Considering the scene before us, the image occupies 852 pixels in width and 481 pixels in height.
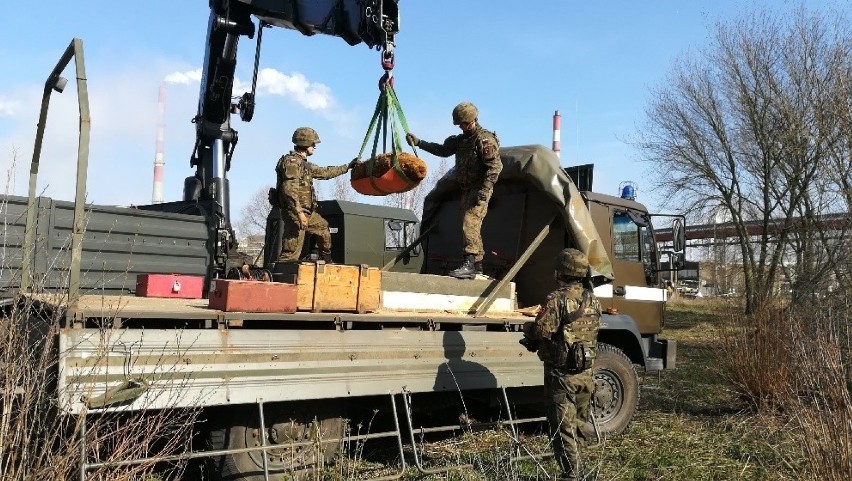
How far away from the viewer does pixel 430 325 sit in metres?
5.07

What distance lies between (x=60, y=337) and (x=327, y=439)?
1794 millimetres

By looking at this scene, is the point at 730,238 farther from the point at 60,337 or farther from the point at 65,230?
the point at 60,337

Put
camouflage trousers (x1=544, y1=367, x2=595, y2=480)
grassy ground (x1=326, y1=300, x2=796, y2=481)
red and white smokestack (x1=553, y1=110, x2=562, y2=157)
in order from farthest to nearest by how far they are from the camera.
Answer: red and white smokestack (x1=553, y1=110, x2=562, y2=157) → grassy ground (x1=326, y1=300, x2=796, y2=481) → camouflage trousers (x1=544, y1=367, x2=595, y2=480)

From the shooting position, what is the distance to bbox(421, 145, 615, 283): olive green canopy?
6.08 metres

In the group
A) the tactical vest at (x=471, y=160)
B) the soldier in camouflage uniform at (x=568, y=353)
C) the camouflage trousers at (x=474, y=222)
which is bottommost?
the soldier in camouflage uniform at (x=568, y=353)

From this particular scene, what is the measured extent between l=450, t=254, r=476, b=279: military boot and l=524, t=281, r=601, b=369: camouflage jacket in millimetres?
947

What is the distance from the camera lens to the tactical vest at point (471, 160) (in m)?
6.08

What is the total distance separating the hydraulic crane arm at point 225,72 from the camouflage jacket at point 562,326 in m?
3.70

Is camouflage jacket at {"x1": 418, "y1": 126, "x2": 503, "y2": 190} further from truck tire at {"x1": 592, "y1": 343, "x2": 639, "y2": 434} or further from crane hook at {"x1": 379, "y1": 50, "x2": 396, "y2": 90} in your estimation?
truck tire at {"x1": 592, "y1": 343, "x2": 639, "y2": 434}

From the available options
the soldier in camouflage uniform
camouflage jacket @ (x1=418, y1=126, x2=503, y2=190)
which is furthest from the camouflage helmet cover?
camouflage jacket @ (x1=418, y1=126, x2=503, y2=190)

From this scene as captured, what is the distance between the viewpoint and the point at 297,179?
6.01 m

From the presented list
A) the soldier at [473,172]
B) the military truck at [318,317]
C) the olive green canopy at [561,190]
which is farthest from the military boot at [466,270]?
the olive green canopy at [561,190]

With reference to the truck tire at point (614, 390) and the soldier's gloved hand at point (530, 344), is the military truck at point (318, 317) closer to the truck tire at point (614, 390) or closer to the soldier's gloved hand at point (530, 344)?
the truck tire at point (614, 390)

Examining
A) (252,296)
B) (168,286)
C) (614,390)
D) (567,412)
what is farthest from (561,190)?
(168,286)
